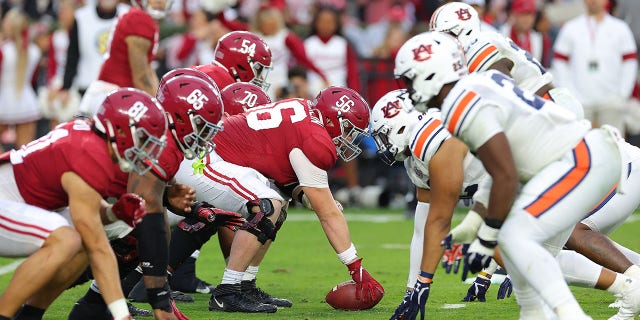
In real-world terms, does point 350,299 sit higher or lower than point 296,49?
higher

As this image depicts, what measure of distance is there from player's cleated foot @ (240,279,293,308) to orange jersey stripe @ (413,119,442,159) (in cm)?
123

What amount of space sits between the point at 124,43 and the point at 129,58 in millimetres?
121

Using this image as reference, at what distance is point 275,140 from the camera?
6.51 metres

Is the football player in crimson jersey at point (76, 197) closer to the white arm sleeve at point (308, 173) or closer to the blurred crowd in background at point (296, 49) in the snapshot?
the white arm sleeve at point (308, 173)

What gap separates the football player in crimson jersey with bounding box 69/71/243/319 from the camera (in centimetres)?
535

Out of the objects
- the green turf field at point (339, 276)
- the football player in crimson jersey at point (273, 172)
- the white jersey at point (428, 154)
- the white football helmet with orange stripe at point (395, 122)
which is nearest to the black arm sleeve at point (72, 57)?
the green turf field at point (339, 276)

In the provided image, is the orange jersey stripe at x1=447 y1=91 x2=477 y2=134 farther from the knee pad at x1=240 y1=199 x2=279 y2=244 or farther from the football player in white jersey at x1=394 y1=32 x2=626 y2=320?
the knee pad at x1=240 y1=199 x2=279 y2=244

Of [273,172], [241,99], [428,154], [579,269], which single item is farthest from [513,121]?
[241,99]

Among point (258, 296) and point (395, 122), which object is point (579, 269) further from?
point (258, 296)

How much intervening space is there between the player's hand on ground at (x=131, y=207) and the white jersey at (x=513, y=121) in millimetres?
1402

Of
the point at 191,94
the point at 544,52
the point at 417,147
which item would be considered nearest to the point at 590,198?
the point at 417,147

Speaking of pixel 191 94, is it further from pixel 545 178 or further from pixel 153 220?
pixel 545 178

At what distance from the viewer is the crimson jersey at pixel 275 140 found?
20.9ft

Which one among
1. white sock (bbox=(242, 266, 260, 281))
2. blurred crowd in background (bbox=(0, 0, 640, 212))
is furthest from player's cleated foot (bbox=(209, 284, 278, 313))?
blurred crowd in background (bbox=(0, 0, 640, 212))
